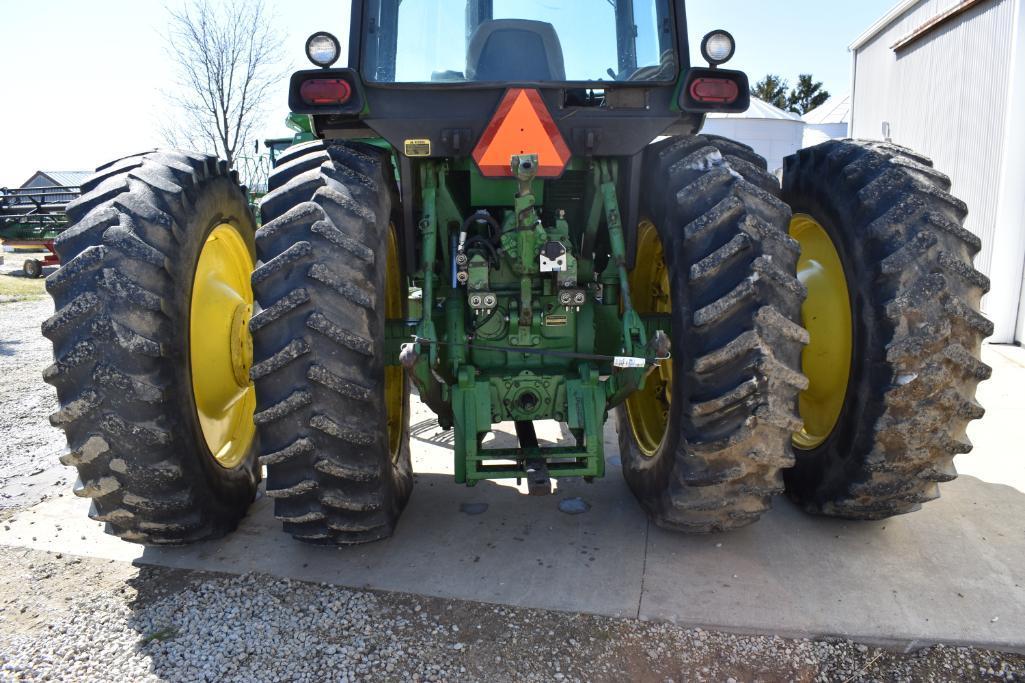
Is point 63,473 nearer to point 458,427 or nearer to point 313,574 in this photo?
point 313,574

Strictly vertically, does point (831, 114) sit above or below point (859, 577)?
above

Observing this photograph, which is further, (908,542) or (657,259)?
(657,259)

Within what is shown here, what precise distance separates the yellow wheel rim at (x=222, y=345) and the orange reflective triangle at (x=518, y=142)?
1487 mm

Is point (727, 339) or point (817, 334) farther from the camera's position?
point (817, 334)

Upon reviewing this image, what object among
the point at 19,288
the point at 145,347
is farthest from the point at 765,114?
the point at 145,347

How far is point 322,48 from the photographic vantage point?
317 centimetres

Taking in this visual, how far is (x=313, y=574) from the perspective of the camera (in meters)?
3.41

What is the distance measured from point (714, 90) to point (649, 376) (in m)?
1.67

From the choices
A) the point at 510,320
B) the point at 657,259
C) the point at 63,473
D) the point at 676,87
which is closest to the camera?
the point at 676,87

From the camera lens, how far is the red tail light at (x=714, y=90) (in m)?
3.28

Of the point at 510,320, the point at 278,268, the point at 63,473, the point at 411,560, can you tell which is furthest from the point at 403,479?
the point at 63,473

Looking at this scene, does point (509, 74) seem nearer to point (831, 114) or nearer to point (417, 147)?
point (417, 147)

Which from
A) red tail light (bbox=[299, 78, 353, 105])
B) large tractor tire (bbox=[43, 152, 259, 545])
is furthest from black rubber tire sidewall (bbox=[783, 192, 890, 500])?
large tractor tire (bbox=[43, 152, 259, 545])

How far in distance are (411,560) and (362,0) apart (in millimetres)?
2626
